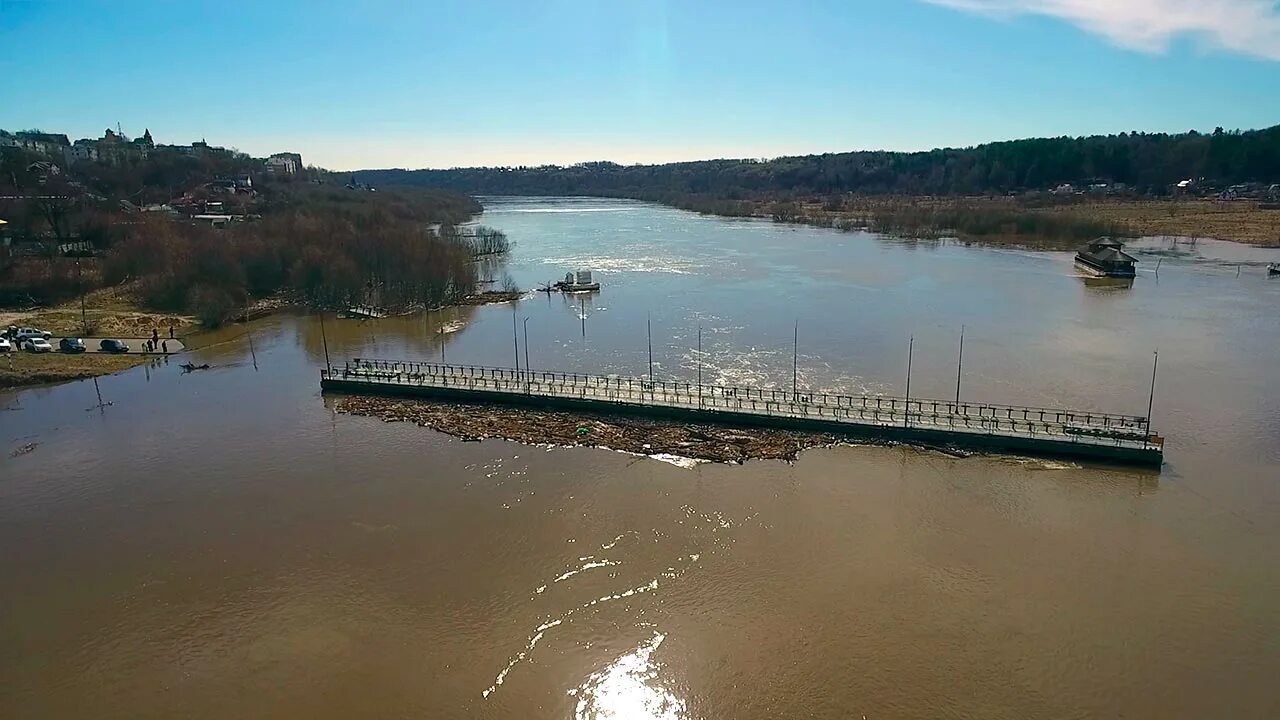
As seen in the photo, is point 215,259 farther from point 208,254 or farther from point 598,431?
point 598,431

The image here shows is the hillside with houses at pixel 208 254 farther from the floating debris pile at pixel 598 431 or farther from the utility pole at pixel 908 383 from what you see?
the utility pole at pixel 908 383

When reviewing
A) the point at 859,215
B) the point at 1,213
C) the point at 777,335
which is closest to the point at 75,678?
the point at 777,335

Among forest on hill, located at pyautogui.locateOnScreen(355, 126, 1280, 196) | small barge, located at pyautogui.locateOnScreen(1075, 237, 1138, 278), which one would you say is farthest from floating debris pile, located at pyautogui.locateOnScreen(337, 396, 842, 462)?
forest on hill, located at pyautogui.locateOnScreen(355, 126, 1280, 196)

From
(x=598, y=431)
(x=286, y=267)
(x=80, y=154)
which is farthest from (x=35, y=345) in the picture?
(x=80, y=154)

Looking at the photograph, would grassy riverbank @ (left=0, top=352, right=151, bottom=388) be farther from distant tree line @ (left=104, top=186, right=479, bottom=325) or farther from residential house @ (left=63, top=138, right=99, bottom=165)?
residential house @ (left=63, top=138, right=99, bottom=165)

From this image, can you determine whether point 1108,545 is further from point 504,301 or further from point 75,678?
point 504,301

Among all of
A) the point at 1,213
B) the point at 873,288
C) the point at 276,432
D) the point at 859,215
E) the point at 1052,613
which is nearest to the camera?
the point at 1052,613
